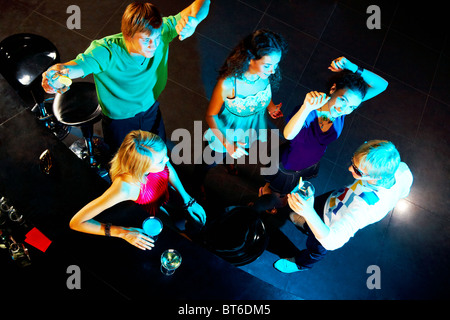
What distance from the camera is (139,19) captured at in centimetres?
221

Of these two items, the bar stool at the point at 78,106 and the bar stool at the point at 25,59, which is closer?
the bar stool at the point at 25,59

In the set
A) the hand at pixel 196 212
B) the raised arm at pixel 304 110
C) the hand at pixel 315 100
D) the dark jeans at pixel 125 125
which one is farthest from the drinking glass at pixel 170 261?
the hand at pixel 315 100

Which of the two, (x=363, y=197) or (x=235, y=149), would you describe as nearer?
(x=363, y=197)

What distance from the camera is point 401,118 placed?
14.7 feet

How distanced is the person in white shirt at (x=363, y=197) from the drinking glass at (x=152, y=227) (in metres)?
0.86

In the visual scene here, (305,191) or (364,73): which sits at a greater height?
(364,73)

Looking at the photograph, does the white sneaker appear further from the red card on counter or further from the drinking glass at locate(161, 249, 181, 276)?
the red card on counter

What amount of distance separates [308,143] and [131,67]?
1.47 m

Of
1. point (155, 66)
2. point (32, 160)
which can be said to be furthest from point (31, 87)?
point (155, 66)

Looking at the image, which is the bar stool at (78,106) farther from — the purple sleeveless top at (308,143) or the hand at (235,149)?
the purple sleeveless top at (308,143)

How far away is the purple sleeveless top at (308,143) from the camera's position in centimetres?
279

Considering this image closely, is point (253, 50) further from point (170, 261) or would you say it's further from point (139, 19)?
point (170, 261)

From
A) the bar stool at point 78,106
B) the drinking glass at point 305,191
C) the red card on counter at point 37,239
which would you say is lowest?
the red card on counter at point 37,239

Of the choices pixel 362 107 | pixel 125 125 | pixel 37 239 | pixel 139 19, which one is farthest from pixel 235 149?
pixel 362 107
